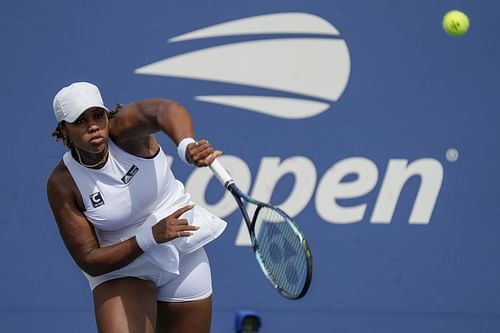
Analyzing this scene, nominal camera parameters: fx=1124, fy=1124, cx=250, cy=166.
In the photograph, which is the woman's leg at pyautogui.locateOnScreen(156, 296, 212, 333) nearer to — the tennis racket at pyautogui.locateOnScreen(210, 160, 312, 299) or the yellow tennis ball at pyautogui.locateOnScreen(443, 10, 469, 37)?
the tennis racket at pyautogui.locateOnScreen(210, 160, 312, 299)

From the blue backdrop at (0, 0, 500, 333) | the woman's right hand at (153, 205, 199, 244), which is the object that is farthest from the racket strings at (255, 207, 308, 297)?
the blue backdrop at (0, 0, 500, 333)

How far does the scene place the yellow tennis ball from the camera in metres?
4.84

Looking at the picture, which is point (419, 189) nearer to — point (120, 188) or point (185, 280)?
point (185, 280)

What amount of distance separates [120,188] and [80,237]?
0.66ft

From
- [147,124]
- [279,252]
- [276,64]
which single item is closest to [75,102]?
[147,124]

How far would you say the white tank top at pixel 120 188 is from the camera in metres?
3.58

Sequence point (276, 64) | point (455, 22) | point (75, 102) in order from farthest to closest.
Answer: point (276, 64) < point (455, 22) < point (75, 102)

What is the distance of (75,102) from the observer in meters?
3.42

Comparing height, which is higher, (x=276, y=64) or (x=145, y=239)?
(x=276, y=64)

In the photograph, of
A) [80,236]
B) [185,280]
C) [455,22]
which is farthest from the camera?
[455,22]

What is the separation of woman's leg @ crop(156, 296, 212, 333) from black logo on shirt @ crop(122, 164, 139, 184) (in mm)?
499

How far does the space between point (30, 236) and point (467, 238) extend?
1951 millimetres

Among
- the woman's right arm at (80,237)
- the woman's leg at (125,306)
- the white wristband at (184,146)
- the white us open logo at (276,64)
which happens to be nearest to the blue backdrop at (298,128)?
the white us open logo at (276,64)

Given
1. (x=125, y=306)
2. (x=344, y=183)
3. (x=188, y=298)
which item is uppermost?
(x=344, y=183)
